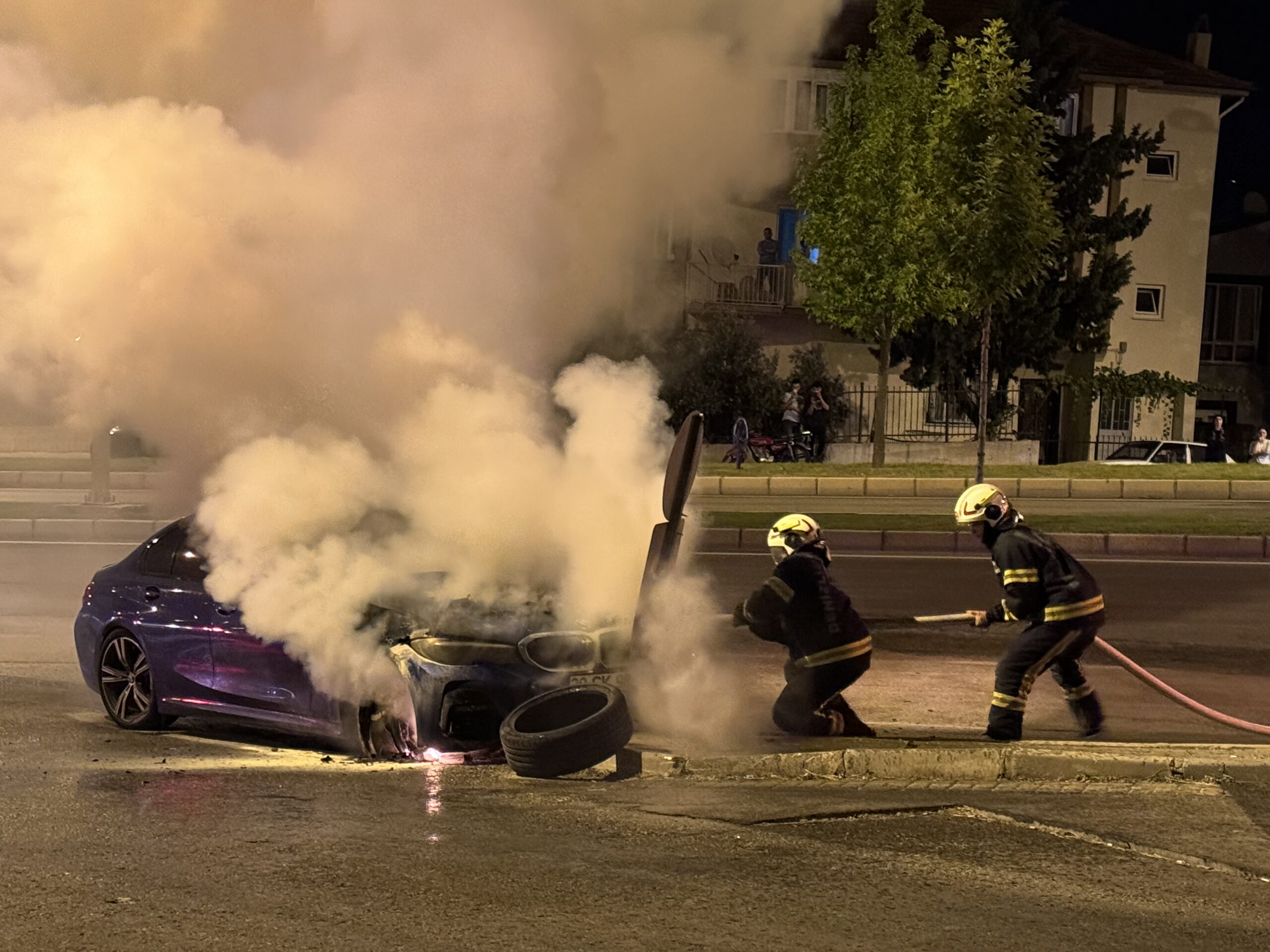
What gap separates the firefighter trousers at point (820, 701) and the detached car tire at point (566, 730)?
1.00 m

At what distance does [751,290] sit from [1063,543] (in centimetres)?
1583

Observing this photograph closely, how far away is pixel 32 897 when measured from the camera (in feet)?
15.9

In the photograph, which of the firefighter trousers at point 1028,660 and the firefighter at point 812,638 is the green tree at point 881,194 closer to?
the firefighter trousers at point 1028,660

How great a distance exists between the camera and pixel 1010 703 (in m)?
7.45

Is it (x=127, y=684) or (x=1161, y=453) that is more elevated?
(x=1161, y=453)

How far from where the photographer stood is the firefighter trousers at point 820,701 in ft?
24.5

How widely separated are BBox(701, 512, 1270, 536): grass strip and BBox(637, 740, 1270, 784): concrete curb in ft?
34.3

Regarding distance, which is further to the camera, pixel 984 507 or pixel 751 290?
pixel 751 290

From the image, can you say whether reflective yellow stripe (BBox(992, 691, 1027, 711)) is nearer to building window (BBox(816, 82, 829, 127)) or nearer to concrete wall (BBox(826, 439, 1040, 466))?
building window (BBox(816, 82, 829, 127))

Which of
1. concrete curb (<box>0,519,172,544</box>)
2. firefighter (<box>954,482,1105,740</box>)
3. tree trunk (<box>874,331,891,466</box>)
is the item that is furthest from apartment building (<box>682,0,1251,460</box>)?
firefighter (<box>954,482,1105,740</box>)

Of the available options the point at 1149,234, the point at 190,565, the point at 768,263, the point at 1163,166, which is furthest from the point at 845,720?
the point at 1163,166

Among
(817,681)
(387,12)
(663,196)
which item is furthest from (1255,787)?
(387,12)

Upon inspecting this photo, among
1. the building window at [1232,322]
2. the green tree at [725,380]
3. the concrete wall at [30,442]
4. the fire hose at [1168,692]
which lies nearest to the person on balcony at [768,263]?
the green tree at [725,380]

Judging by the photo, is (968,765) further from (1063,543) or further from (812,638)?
(1063,543)
